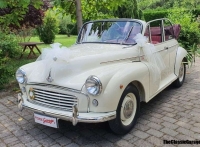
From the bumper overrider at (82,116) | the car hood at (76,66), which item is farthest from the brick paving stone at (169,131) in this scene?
the car hood at (76,66)

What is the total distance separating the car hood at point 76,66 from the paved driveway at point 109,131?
88 centimetres

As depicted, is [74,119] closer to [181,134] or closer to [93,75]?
[93,75]

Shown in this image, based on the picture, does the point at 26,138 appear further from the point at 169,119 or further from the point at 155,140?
the point at 169,119

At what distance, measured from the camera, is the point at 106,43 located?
4168mm

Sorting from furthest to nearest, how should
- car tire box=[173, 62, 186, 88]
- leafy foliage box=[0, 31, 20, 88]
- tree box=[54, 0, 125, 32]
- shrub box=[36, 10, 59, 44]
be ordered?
shrub box=[36, 10, 59, 44] → tree box=[54, 0, 125, 32] → leafy foliage box=[0, 31, 20, 88] → car tire box=[173, 62, 186, 88]

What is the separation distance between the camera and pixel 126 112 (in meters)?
3.34

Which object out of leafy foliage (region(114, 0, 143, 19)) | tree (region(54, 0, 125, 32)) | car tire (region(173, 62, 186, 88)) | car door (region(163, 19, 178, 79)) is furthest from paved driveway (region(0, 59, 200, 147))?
leafy foliage (region(114, 0, 143, 19))

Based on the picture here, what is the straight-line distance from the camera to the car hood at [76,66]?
313cm

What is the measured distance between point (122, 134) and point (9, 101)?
115 inches

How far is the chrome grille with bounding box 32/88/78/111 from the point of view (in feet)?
9.94

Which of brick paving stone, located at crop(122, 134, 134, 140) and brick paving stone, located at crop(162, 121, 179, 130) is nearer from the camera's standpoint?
brick paving stone, located at crop(122, 134, 134, 140)

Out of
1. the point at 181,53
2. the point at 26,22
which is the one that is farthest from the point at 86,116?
the point at 26,22

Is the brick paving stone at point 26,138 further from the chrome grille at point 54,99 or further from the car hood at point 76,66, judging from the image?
the car hood at point 76,66

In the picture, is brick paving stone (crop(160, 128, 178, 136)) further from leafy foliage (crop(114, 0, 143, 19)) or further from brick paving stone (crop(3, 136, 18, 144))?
leafy foliage (crop(114, 0, 143, 19))
